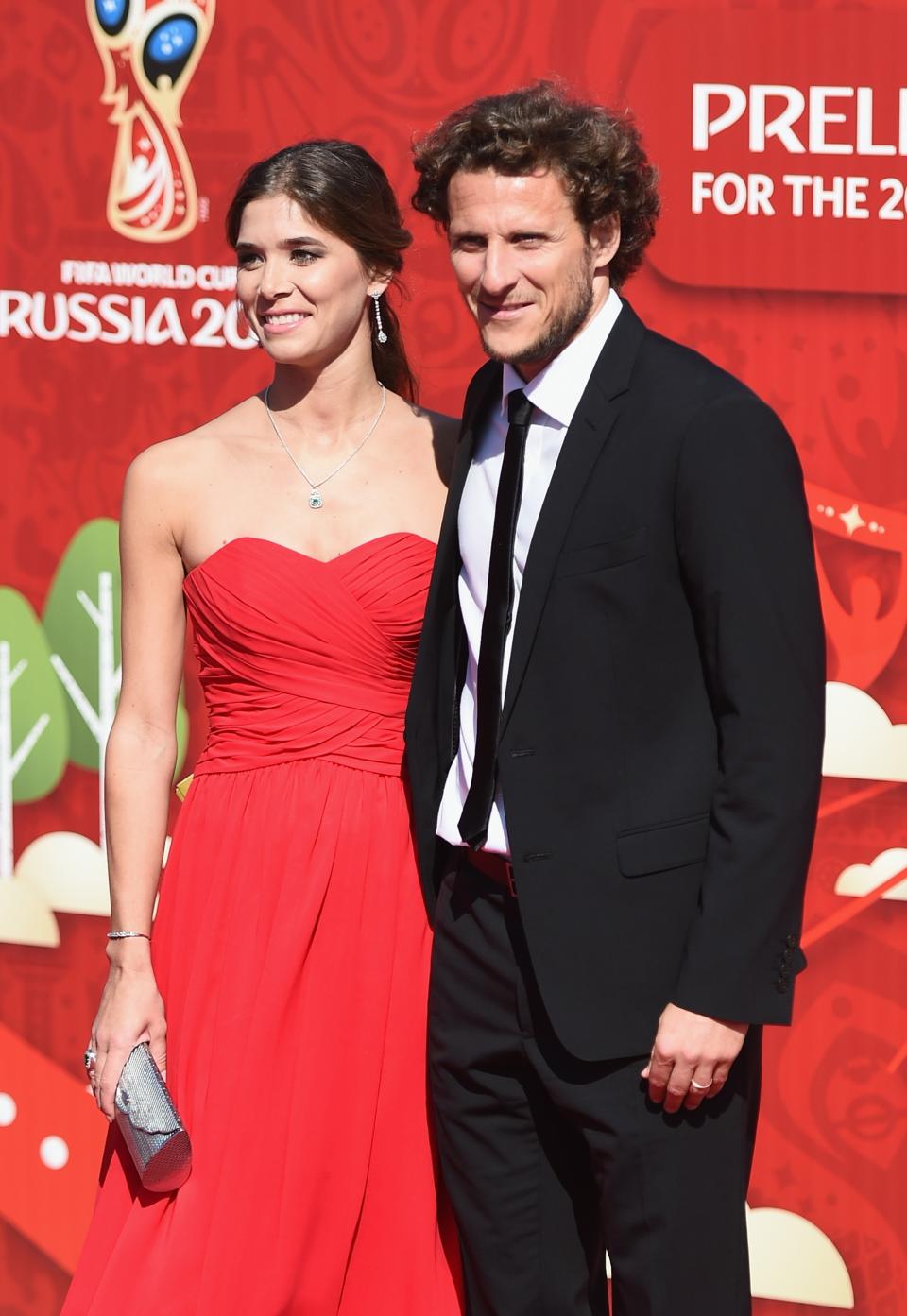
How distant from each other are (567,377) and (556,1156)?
0.98 m

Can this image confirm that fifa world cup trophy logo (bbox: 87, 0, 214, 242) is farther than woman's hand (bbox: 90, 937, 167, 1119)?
Yes

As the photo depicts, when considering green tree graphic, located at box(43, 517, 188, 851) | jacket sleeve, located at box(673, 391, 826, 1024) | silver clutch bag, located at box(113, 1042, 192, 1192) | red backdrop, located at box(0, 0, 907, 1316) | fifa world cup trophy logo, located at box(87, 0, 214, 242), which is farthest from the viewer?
green tree graphic, located at box(43, 517, 188, 851)

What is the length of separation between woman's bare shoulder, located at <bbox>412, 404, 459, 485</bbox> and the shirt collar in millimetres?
408

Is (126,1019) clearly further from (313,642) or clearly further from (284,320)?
(284,320)

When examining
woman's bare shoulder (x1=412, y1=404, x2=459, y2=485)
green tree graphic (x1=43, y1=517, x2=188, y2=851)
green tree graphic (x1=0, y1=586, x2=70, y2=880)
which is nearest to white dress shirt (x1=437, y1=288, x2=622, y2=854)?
woman's bare shoulder (x1=412, y1=404, x2=459, y2=485)

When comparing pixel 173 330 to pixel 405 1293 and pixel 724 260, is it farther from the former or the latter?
pixel 405 1293

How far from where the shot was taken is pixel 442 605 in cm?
213

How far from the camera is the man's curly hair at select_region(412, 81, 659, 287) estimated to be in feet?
6.44

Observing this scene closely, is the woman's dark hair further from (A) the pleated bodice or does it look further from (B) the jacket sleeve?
(B) the jacket sleeve

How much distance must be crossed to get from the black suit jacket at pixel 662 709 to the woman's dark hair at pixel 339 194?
1.63 feet

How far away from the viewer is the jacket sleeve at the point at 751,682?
1.81 meters

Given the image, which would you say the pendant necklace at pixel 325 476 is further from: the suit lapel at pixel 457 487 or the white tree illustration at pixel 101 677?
the white tree illustration at pixel 101 677

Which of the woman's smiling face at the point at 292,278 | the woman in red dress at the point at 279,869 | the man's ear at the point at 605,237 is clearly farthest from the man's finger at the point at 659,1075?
the woman's smiling face at the point at 292,278

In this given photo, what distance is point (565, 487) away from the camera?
6.31 ft
